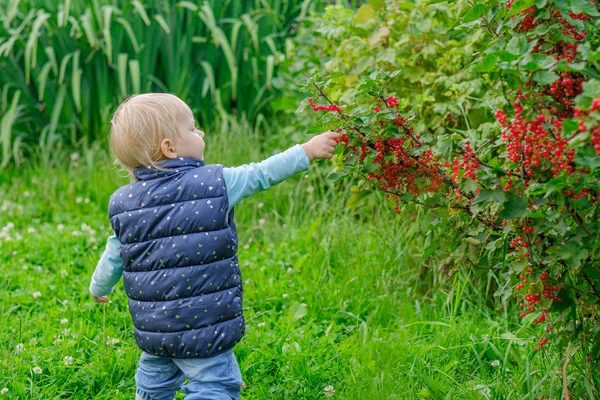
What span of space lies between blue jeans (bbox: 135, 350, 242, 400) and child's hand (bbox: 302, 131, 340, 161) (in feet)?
2.17

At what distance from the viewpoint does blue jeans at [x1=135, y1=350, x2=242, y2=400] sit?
7.51ft

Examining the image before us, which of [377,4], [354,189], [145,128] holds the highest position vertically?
[145,128]

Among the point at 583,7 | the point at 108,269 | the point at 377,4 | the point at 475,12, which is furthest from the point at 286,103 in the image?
the point at 583,7

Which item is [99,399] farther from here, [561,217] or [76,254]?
[561,217]

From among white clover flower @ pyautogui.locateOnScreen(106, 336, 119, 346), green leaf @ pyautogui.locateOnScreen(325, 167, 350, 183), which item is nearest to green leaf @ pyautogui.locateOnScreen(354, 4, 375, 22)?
green leaf @ pyautogui.locateOnScreen(325, 167, 350, 183)

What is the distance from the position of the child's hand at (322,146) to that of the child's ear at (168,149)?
405mm

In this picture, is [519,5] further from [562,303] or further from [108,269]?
[108,269]

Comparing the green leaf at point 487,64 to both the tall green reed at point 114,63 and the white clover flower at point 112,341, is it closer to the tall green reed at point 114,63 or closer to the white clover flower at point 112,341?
the white clover flower at point 112,341

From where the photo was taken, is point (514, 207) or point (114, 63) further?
point (114, 63)

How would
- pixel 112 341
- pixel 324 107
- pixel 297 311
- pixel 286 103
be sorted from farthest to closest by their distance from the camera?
1. pixel 286 103
2. pixel 297 311
3. pixel 112 341
4. pixel 324 107

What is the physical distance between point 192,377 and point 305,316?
100cm

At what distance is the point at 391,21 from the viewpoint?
3.62 m

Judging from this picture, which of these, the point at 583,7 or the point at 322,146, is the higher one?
the point at 583,7

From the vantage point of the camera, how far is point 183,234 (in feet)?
7.33
